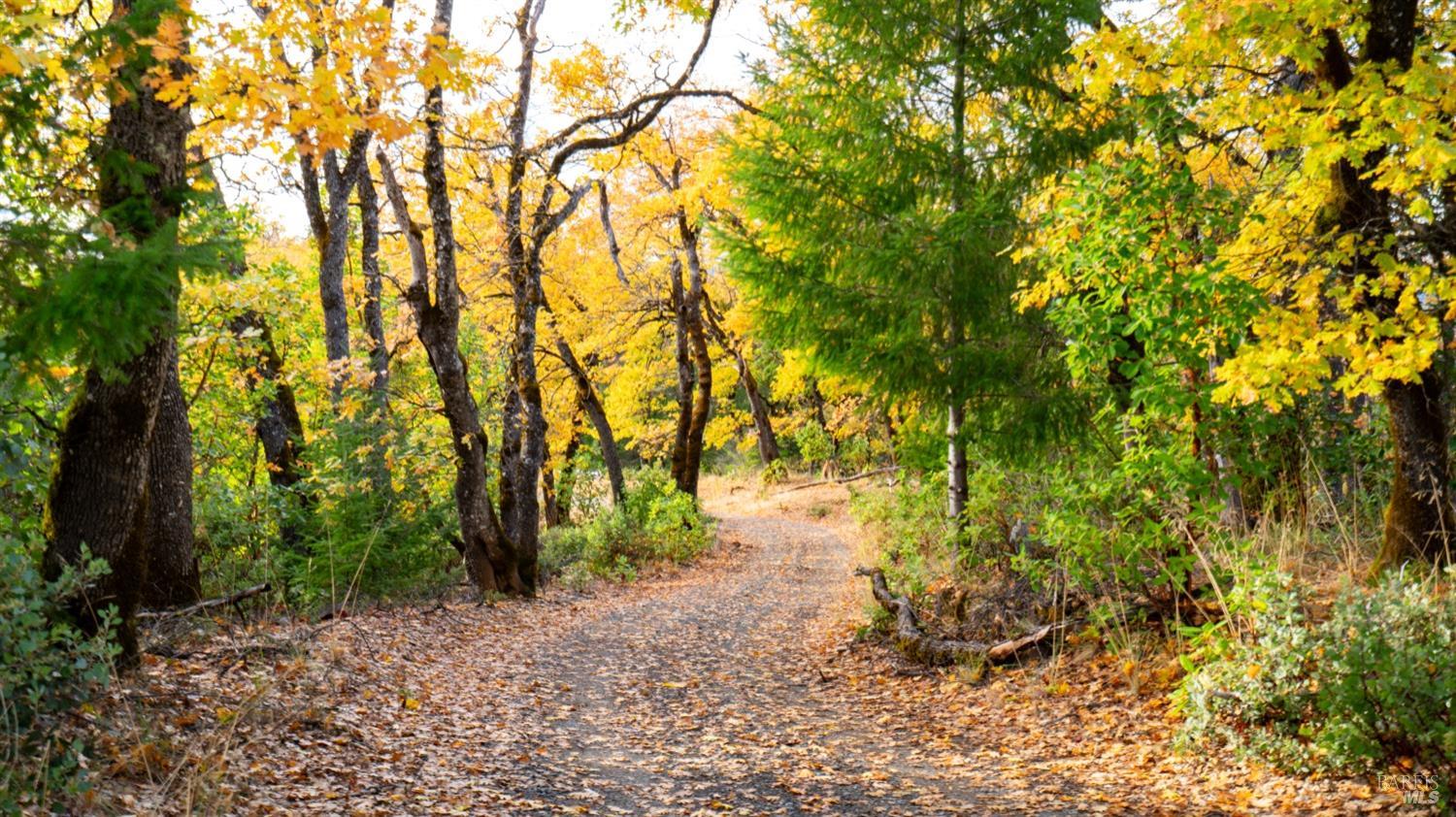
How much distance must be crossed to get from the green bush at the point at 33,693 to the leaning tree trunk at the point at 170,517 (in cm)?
360

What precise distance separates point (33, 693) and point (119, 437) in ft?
5.80

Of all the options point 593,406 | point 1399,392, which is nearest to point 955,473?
point 1399,392

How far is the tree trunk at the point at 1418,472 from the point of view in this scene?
6203 mm

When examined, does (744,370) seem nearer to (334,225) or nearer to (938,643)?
(334,225)

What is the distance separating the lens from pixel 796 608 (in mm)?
11633

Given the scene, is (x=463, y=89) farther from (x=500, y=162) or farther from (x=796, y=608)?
(x=796, y=608)

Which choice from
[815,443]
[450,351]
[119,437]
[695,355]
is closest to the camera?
[119,437]

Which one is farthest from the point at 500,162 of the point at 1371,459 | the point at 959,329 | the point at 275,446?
the point at 1371,459

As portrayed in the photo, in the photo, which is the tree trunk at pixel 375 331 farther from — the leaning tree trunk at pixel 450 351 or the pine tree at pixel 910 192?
the pine tree at pixel 910 192

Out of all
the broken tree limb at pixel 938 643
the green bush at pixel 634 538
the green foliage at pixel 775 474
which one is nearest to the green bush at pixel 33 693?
the broken tree limb at pixel 938 643

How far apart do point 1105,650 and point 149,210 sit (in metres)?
7.00

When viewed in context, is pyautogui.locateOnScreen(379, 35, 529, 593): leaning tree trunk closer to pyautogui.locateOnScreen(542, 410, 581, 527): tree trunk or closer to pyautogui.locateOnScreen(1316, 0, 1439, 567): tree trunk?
pyautogui.locateOnScreen(542, 410, 581, 527): tree trunk

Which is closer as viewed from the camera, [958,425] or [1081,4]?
[1081,4]

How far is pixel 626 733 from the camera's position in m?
6.35
